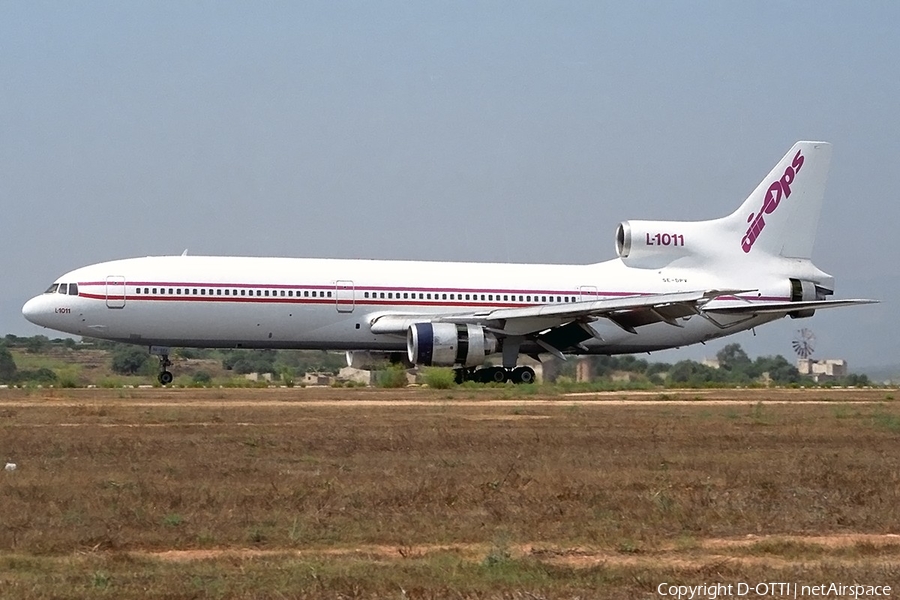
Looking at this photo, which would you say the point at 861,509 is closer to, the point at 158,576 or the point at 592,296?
the point at 158,576

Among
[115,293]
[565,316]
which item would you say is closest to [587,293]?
[565,316]

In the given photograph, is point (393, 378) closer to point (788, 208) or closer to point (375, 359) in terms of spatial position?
point (375, 359)

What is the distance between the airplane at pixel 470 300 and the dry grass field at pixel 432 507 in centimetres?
1479

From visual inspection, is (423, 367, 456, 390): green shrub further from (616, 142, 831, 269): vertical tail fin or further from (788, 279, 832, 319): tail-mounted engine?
(788, 279, 832, 319): tail-mounted engine

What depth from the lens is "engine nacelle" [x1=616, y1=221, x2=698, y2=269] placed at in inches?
1700

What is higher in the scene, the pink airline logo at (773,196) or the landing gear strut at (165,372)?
the pink airline logo at (773,196)

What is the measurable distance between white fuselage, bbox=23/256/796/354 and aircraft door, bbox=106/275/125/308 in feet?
0.09

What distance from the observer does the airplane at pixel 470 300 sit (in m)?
37.5

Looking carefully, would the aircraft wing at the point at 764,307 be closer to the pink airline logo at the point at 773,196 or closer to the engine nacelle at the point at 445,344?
the pink airline logo at the point at 773,196

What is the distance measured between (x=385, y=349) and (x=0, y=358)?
19.6 meters

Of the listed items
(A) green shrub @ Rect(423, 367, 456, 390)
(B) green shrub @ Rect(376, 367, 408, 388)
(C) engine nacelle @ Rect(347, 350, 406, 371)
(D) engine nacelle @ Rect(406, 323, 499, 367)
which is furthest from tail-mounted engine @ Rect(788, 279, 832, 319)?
(B) green shrub @ Rect(376, 367, 408, 388)

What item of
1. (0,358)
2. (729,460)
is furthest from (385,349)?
(729,460)

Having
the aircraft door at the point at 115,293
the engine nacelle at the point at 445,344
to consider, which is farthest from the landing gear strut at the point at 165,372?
the engine nacelle at the point at 445,344

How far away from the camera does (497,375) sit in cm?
3959
